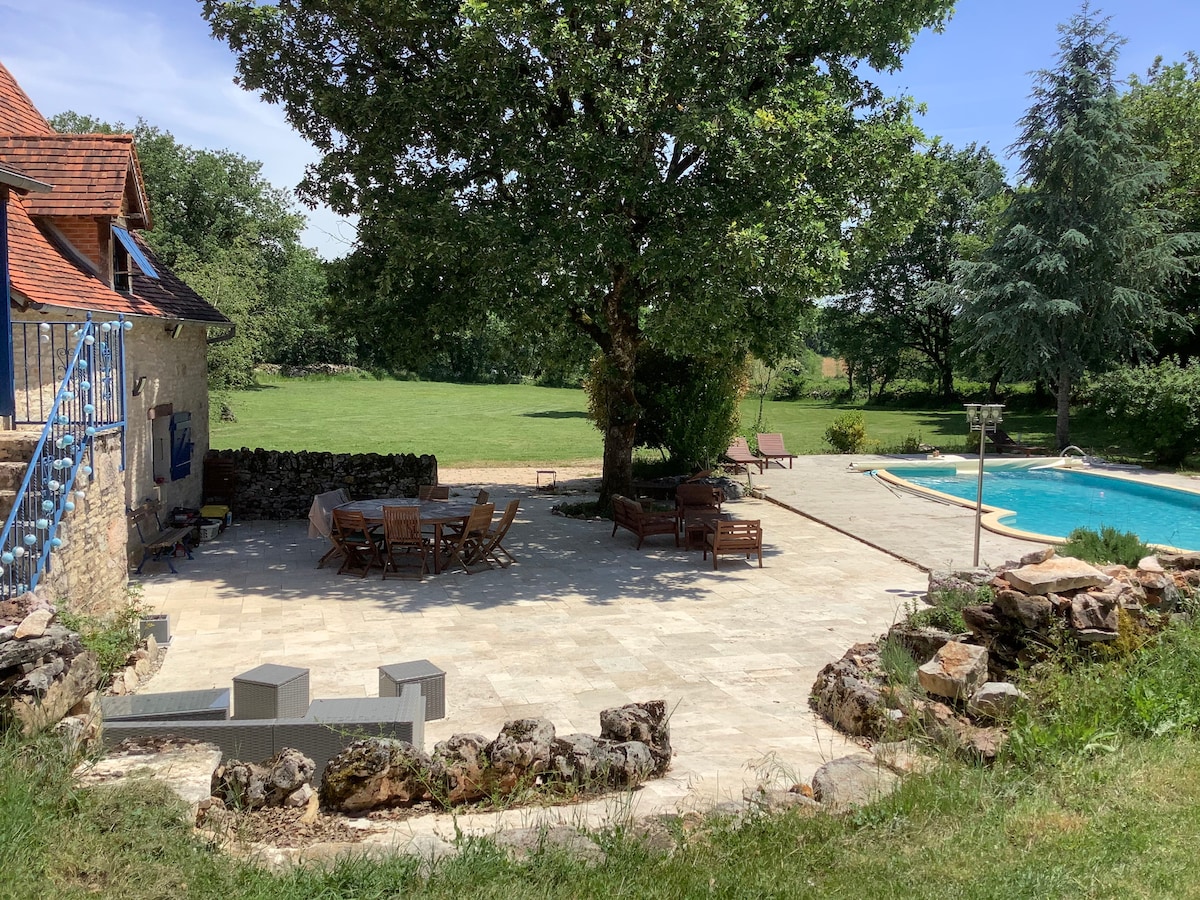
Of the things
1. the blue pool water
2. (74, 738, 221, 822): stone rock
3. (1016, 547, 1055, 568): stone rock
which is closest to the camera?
(74, 738, 221, 822): stone rock

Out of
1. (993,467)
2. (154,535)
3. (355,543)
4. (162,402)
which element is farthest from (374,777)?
(993,467)

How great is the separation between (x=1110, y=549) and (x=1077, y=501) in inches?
463

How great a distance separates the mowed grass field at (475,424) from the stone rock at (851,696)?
17828mm

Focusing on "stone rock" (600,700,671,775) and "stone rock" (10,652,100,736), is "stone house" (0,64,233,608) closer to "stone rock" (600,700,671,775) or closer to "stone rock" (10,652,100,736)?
"stone rock" (10,652,100,736)

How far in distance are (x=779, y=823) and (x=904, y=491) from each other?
17315mm

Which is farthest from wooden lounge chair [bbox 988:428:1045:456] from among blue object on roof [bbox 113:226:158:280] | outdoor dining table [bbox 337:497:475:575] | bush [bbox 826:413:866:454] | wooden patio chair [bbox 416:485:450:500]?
blue object on roof [bbox 113:226:158:280]

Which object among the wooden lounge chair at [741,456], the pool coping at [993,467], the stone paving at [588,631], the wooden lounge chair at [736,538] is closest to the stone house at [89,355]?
the stone paving at [588,631]

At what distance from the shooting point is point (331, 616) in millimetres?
10531

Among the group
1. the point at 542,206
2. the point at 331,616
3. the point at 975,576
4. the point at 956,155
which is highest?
the point at 956,155

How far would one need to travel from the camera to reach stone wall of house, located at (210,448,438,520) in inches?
669

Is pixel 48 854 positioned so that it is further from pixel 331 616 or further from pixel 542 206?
pixel 542 206

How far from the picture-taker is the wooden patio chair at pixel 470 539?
42.1ft

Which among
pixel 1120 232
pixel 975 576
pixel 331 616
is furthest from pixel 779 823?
pixel 1120 232

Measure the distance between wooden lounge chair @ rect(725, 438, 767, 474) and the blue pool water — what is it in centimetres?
388
